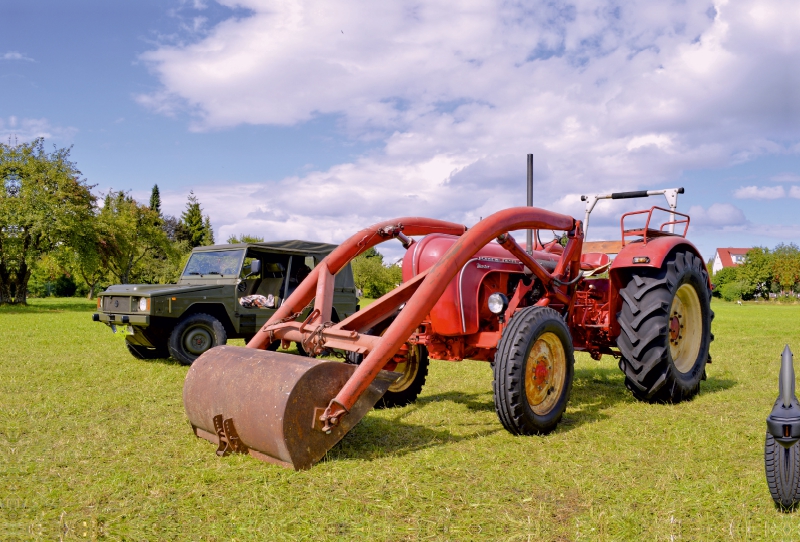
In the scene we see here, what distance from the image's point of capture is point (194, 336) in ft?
29.9

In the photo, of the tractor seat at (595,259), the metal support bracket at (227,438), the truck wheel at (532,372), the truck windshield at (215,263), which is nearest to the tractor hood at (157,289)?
the truck windshield at (215,263)

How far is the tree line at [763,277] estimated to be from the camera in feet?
201

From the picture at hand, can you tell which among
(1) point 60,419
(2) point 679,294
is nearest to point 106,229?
(1) point 60,419

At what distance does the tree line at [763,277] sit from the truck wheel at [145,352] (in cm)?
6137

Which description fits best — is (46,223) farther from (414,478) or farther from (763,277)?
(763,277)

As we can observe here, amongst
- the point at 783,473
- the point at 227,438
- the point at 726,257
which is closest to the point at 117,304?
the point at 227,438

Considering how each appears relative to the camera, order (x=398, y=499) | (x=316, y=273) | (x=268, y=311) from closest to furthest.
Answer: (x=398, y=499), (x=316, y=273), (x=268, y=311)

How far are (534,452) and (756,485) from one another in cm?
133

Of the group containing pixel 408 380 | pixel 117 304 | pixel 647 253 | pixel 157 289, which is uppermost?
pixel 647 253

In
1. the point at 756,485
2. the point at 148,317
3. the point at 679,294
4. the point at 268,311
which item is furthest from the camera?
the point at 268,311

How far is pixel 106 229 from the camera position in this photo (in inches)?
1129

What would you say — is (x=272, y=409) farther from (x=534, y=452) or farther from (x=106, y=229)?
(x=106, y=229)

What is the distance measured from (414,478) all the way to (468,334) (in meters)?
1.76

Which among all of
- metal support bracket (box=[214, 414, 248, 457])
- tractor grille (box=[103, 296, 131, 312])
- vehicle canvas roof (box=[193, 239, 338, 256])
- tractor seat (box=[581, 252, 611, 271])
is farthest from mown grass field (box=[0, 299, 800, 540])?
vehicle canvas roof (box=[193, 239, 338, 256])
